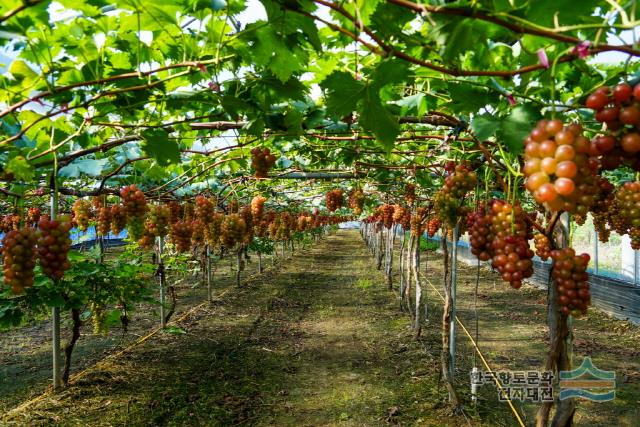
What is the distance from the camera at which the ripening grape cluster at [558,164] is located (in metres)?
1.01

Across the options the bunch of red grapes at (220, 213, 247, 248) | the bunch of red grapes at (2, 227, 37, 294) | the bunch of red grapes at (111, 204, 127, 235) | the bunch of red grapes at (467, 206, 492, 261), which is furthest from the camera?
the bunch of red grapes at (220, 213, 247, 248)

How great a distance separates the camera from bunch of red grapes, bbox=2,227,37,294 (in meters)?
2.39

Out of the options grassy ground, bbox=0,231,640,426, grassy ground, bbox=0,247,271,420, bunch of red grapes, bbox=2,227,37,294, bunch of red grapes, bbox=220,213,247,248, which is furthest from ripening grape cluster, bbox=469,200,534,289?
grassy ground, bbox=0,247,271,420

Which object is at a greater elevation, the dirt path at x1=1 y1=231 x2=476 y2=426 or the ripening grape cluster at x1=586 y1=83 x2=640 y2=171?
the ripening grape cluster at x1=586 y1=83 x2=640 y2=171

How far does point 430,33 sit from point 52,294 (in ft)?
17.5

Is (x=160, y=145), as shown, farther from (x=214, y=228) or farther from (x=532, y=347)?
(x=532, y=347)

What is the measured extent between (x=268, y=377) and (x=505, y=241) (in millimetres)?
5848

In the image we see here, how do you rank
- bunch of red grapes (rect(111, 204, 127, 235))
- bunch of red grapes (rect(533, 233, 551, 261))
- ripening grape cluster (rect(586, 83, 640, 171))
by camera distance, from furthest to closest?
bunch of red grapes (rect(111, 204, 127, 235))
bunch of red grapes (rect(533, 233, 551, 261))
ripening grape cluster (rect(586, 83, 640, 171))

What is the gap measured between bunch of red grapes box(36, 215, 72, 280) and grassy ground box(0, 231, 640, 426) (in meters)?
3.48

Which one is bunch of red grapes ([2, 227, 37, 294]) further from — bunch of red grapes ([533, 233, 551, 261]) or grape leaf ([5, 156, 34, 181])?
bunch of red grapes ([533, 233, 551, 261])

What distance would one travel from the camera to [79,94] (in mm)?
2416

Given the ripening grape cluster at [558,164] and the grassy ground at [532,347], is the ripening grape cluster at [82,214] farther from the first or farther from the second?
the grassy ground at [532,347]

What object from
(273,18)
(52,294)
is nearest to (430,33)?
(273,18)

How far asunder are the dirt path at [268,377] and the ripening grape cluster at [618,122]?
5066mm
